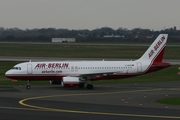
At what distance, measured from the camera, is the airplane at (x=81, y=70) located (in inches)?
2035

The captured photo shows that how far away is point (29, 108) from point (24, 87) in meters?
18.8

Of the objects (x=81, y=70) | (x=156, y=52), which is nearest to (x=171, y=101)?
(x=81, y=70)

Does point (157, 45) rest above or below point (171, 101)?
above

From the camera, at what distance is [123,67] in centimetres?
5362

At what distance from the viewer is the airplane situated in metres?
51.7

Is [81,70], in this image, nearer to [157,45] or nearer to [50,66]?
[50,66]

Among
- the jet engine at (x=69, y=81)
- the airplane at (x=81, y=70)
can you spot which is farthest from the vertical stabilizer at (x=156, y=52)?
the jet engine at (x=69, y=81)

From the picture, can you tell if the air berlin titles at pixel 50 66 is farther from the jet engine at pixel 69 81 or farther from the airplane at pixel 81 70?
the jet engine at pixel 69 81

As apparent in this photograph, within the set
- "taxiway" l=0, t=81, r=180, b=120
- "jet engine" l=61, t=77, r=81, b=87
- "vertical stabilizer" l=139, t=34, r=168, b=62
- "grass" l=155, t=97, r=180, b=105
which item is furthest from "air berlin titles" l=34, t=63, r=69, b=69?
"grass" l=155, t=97, r=180, b=105

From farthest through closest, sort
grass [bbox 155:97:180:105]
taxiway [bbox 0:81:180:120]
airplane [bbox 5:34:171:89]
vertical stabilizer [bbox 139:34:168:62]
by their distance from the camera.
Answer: vertical stabilizer [bbox 139:34:168:62], airplane [bbox 5:34:171:89], grass [bbox 155:97:180:105], taxiway [bbox 0:81:180:120]

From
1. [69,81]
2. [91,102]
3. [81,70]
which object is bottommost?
[91,102]

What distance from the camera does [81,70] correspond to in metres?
53.0

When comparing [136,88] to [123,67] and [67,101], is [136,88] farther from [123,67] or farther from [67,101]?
[67,101]

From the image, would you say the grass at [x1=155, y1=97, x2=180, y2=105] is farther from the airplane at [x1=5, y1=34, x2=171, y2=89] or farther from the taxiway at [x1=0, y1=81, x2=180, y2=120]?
the airplane at [x1=5, y1=34, x2=171, y2=89]
